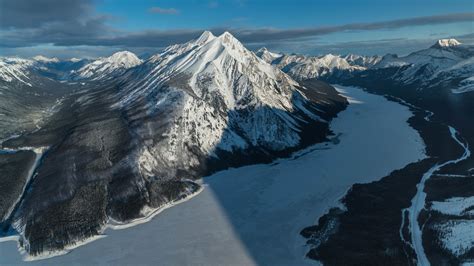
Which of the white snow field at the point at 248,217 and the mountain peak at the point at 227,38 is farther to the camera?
the mountain peak at the point at 227,38

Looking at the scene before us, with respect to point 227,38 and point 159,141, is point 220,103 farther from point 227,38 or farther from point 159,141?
point 227,38

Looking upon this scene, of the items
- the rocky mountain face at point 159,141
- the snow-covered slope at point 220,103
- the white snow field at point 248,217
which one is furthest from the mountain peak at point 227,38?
the white snow field at point 248,217

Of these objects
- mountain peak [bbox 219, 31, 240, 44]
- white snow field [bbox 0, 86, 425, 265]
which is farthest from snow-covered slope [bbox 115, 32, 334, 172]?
white snow field [bbox 0, 86, 425, 265]

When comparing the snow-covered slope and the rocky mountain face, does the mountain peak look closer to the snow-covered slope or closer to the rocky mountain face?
the snow-covered slope

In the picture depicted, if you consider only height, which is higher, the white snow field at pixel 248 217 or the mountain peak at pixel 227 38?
the mountain peak at pixel 227 38

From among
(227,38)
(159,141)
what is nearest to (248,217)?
(159,141)

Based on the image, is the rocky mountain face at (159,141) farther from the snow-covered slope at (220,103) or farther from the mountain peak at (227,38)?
the mountain peak at (227,38)

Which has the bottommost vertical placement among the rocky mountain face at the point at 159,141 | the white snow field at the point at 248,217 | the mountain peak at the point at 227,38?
the white snow field at the point at 248,217
